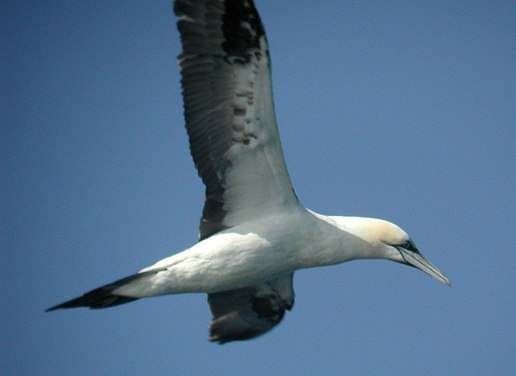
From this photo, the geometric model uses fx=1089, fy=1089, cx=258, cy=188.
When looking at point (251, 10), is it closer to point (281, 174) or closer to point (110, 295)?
point (281, 174)

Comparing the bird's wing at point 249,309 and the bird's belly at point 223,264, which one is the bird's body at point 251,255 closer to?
the bird's belly at point 223,264

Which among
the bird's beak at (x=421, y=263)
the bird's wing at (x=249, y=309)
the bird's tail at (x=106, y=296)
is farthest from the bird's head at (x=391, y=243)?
the bird's tail at (x=106, y=296)

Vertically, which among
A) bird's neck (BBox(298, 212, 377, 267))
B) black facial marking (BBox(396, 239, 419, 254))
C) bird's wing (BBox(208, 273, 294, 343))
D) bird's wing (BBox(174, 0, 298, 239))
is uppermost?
bird's wing (BBox(174, 0, 298, 239))

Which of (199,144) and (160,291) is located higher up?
(199,144)

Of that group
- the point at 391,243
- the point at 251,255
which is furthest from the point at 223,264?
the point at 391,243

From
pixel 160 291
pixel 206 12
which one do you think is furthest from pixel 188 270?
pixel 206 12

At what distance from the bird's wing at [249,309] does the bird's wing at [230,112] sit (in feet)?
5.23

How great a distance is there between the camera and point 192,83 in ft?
41.6

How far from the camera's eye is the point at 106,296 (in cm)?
1293

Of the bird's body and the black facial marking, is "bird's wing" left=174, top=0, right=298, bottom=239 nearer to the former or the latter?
the bird's body

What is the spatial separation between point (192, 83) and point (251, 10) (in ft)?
3.59

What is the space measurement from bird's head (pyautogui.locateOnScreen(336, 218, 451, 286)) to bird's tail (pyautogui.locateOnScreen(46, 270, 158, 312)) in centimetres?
283

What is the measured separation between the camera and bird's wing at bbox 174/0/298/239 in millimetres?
12461

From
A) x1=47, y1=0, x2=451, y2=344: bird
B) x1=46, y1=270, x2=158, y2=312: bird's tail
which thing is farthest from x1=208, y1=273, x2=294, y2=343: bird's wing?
x1=46, y1=270, x2=158, y2=312: bird's tail
